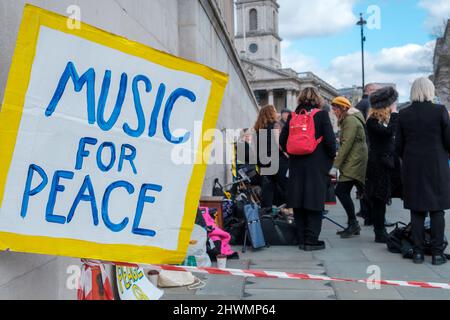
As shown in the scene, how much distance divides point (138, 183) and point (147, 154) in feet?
0.49

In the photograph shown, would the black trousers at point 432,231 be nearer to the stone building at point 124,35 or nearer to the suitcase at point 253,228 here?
the suitcase at point 253,228

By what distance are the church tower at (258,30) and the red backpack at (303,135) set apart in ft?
366

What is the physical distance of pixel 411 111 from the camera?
18.0ft

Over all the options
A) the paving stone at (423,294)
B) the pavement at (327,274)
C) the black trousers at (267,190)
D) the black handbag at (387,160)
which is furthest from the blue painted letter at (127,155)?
the black trousers at (267,190)

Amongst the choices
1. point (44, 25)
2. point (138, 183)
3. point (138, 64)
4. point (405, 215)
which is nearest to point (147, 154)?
point (138, 183)

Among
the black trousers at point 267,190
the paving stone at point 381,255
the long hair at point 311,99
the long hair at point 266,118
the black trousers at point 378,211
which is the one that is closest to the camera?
the paving stone at point 381,255

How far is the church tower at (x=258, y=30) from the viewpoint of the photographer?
117 m

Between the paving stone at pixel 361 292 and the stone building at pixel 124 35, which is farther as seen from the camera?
the paving stone at pixel 361 292

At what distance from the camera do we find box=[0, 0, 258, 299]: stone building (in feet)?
8.93

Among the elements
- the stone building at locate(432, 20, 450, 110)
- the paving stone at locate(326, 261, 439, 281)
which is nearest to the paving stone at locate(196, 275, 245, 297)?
the paving stone at locate(326, 261, 439, 281)

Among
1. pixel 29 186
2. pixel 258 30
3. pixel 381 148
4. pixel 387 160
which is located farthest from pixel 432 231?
pixel 258 30

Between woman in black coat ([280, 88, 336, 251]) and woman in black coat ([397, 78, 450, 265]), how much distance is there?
Answer: 0.95m

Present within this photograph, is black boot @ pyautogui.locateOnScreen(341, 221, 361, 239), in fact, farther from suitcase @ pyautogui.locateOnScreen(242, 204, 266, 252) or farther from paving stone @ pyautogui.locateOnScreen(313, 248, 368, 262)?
suitcase @ pyautogui.locateOnScreen(242, 204, 266, 252)

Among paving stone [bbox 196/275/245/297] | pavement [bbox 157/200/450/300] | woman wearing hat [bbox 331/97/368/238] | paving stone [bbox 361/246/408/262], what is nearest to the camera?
pavement [bbox 157/200/450/300]
